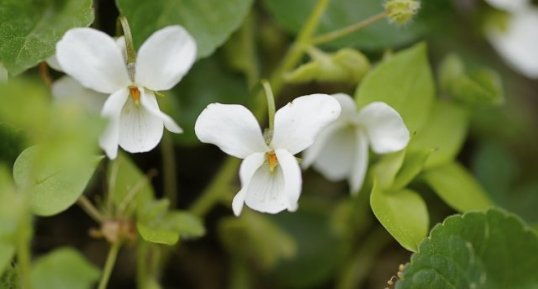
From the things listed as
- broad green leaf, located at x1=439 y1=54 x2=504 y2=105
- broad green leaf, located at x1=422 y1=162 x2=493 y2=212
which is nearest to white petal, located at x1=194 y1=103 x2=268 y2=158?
broad green leaf, located at x1=422 y1=162 x2=493 y2=212

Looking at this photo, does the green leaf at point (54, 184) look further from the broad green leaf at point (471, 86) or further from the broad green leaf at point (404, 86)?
the broad green leaf at point (471, 86)


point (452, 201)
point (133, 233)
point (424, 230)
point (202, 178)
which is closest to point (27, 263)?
point (133, 233)

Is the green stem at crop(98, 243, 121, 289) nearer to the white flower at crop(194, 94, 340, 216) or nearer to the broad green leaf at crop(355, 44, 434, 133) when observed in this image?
the white flower at crop(194, 94, 340, 216)

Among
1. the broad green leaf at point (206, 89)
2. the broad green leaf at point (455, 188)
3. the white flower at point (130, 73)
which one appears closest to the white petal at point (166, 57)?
the white flower at point (130, 73)

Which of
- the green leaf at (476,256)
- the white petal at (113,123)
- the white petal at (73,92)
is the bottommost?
the green leaf at (476,256)

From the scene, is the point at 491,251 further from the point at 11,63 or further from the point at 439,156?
the point at 11,63
